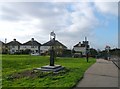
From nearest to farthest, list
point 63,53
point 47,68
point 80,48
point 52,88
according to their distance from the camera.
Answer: point 52,88 → point 47,68 → point 63,53 → point 80,48

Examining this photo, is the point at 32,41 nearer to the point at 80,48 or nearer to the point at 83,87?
the point at 80,48

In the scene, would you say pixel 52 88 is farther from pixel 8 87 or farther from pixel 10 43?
pixel 10 43

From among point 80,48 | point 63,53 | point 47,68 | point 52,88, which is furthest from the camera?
point 80,48

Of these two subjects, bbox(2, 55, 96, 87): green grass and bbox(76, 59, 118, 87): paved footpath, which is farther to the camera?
bbox(76, 59, 118, 87): paved footpath

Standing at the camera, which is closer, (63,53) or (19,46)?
(63,53)

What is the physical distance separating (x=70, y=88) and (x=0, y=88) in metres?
2.88

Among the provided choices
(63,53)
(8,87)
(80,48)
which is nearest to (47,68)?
(8,87)

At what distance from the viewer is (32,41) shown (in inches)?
5281

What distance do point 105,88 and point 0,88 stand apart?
A: 14.2 ft

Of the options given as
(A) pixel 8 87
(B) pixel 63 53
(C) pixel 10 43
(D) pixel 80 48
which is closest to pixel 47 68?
(A) pixel 8 87

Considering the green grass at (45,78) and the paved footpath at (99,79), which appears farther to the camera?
the paved footpath at (99,79)

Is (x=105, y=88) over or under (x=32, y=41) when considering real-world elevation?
under

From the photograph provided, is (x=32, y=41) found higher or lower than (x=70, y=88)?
higher

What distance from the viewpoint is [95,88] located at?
10992 millimetres
